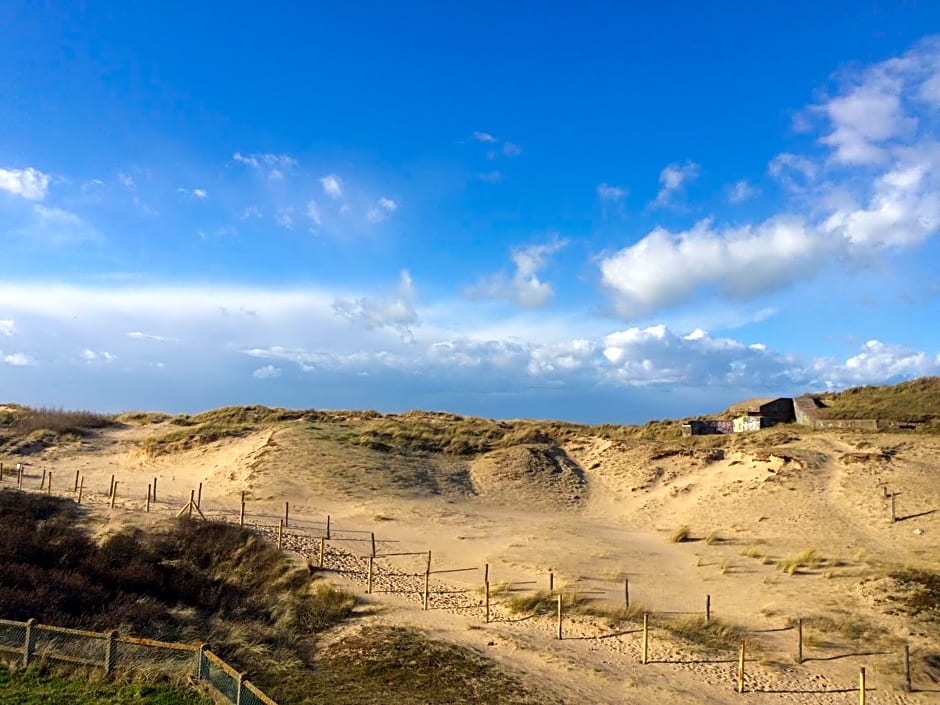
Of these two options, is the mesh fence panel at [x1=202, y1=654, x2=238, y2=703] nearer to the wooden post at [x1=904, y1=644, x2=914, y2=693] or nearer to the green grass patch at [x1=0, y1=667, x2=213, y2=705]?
the green grass patch at [x1=0, y1=667, x2=213, y2=705]

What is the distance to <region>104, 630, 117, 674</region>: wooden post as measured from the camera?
38.6 feet

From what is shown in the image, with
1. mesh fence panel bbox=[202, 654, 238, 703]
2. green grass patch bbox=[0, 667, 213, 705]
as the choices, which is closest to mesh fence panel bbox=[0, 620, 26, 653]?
green grass patch bbox=[0, 667, 213, 705]

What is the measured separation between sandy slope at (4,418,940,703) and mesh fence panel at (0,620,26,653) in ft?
28.2

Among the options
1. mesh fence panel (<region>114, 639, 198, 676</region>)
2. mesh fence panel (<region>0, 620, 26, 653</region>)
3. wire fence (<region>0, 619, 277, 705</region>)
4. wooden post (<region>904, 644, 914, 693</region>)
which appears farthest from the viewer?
wooden post (<region>904, 644, 914, 693</region>)

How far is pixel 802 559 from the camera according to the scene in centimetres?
2398

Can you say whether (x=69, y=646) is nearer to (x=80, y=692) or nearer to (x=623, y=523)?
(x=80, y=692)

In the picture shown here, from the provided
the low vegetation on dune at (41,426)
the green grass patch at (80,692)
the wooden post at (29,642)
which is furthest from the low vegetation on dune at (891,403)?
the low vegetation on dune at (41,426)

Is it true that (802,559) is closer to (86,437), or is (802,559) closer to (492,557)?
(492,557)

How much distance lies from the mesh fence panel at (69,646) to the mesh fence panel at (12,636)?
30cm

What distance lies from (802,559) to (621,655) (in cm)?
1137

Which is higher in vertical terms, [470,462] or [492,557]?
[470,462]

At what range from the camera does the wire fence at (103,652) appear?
462 inches

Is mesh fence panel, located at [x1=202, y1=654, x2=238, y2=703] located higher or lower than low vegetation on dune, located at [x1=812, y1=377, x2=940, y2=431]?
lower

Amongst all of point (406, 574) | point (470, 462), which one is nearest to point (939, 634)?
point (406, 574)
